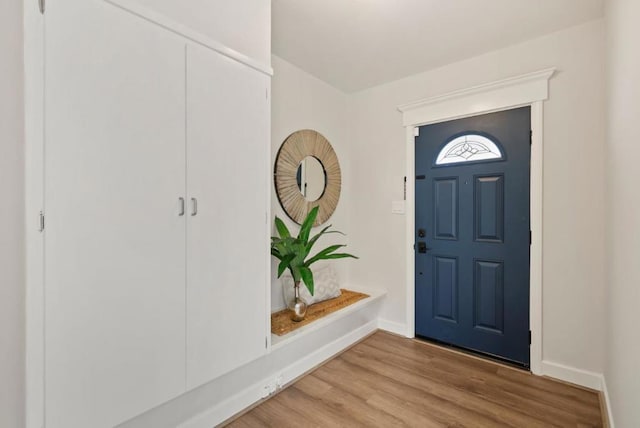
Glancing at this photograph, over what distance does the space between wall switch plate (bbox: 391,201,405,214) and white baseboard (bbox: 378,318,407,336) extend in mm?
1121

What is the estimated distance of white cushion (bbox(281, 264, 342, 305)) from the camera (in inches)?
101

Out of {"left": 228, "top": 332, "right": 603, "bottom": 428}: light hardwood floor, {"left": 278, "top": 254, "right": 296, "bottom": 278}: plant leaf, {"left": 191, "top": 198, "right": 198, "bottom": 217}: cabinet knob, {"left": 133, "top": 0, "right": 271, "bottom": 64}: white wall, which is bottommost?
{"left": 228, "top": 332, "right": 603, "bottom": 428}: light hardwood floor

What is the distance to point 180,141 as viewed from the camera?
143 centimetres

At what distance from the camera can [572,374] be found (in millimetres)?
2139

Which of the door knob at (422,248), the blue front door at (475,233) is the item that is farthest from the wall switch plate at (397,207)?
the door knob at (422,248)

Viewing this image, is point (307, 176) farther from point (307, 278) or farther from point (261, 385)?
point (261, 385)

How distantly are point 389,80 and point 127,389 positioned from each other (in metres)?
3.08

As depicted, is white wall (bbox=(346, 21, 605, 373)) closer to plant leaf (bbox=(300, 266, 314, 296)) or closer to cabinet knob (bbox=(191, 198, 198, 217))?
plant leaf (bbox=(300, 266, 314, 296))

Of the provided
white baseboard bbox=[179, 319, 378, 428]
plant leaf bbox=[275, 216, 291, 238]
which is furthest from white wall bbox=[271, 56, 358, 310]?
white baseboard bbox=[179, 319, 378, 428]

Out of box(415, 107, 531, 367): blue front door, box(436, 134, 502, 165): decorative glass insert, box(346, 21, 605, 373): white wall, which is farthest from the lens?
box(436, 134, 502, 165): decorative glass insert

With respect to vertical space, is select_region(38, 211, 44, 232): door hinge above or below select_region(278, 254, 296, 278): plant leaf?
above

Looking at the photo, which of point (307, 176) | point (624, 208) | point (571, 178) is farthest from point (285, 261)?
point (571, 178)

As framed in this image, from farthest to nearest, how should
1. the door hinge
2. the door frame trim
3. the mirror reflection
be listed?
the mirror reflection → the door frame trim → the door hinge

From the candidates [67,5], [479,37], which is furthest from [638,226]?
[67,5]
